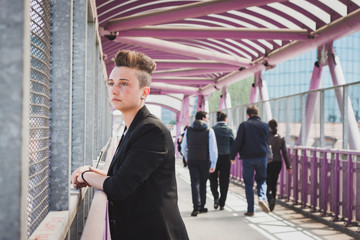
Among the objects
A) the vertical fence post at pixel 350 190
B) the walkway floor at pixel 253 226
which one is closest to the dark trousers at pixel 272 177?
the walkway floor at pixel 253 226

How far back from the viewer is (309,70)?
67562 millimetres

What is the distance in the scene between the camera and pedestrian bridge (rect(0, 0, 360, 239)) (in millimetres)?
961

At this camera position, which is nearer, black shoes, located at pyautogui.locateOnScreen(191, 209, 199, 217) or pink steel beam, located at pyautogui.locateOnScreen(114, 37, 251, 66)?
black shoes, located at pyautogui.locateOnScreen(191, 209, 199, 217)

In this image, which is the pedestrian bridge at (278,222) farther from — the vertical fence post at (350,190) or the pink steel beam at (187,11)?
the pink steel beam at (187,11)

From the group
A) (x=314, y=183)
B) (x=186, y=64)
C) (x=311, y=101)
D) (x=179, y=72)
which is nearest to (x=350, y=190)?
(x=314, y=183)

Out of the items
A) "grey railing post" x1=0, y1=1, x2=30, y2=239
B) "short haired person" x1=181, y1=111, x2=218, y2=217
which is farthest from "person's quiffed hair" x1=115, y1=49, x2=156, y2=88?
"short haired person" x1=181, y1=111, x2=218, y2=217

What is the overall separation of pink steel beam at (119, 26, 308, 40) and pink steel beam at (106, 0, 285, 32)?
36.5 inches

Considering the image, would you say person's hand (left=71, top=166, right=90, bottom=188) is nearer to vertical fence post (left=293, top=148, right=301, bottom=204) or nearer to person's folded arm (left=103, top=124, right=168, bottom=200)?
person's folded arm (left=103, top=124, right=168, bottom=200)

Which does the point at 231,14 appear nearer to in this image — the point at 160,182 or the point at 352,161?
the point at 352,161

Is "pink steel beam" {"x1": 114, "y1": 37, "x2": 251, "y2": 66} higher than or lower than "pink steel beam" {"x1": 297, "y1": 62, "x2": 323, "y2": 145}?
higher

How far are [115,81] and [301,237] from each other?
4.77 m

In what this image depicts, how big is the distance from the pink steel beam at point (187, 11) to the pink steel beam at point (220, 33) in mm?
928

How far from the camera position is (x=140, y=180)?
1559 mm

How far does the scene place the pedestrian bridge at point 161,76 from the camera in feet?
3.15
